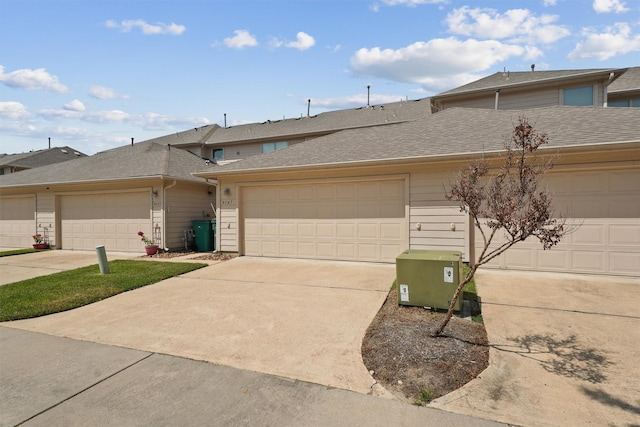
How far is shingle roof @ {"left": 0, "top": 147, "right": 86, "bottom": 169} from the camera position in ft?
80.3

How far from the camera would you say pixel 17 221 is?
14.5 m

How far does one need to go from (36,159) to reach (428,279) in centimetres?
3258

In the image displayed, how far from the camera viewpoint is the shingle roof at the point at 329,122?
57.8 feet

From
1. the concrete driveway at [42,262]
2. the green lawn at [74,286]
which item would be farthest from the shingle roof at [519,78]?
the concrete driveway at [42,262]

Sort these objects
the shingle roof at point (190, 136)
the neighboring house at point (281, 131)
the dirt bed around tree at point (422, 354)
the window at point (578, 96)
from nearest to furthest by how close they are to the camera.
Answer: the dirt bed around tree at point (422, 354) < the window at point (578, 96) < the neighboring house at point (281, 131) < the shingle roof at point (190, 136)

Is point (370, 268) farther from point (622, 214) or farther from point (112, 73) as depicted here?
point (112, 73)

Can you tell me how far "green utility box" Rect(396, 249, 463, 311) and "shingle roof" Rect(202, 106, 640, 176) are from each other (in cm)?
372

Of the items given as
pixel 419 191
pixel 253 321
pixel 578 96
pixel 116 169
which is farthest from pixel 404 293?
pixel 578 96

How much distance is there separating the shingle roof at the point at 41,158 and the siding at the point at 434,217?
97.2 feet

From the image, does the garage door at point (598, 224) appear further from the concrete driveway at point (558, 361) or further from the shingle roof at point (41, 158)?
the shingle roof at point (41, 158)

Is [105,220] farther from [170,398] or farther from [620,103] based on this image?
[620,103]

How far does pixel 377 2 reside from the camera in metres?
7.99

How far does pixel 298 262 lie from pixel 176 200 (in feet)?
19.4

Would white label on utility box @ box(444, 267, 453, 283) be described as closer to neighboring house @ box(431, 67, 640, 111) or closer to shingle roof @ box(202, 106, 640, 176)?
shingle roof @ box(202, 106, 640, 176)
